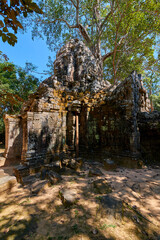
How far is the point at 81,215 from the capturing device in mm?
2338

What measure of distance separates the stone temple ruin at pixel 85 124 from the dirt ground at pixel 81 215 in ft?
6.00

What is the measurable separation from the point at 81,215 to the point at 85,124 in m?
5.14

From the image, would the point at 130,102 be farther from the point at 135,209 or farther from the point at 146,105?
the point at 135,209

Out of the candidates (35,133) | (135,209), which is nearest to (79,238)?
(135,209)

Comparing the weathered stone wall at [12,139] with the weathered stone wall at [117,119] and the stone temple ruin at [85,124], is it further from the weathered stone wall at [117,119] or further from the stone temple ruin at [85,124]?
the weathered stone wall at [117,119]

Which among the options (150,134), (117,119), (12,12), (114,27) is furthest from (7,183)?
(114,27)

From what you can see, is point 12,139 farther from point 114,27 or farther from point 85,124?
point 114,27

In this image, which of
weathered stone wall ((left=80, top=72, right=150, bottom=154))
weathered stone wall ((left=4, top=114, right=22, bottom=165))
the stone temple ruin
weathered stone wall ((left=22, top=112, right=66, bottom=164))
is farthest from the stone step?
weathered stone wall ((left=80, top=72, right=150, bottom=154))

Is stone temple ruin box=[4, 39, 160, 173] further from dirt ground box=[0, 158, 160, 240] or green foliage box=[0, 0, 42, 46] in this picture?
green foliage box=[0, 0, 42, 46]

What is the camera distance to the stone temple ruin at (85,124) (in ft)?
17.0

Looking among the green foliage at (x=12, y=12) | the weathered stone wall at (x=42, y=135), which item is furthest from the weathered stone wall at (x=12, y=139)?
the green foliage at (x=12, y=12)

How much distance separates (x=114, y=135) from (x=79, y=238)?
16.2 ft

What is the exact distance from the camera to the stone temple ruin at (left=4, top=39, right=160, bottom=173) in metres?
5.18

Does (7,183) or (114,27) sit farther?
(114,27)
